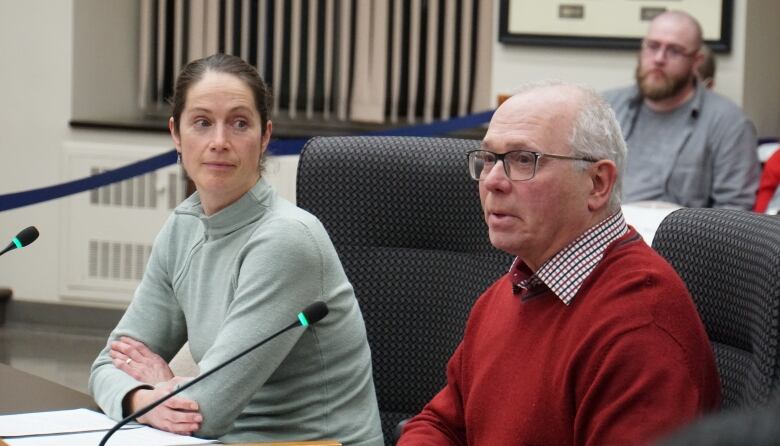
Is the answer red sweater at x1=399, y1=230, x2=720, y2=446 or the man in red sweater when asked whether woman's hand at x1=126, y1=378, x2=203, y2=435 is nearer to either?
the man in red sweater

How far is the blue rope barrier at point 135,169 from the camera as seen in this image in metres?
4.69

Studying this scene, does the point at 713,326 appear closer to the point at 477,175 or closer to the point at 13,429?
the point at 477,175

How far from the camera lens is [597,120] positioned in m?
1.76

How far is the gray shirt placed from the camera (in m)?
4.71

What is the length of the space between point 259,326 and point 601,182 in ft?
2.02

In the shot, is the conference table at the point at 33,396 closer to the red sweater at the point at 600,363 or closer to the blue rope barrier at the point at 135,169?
the red sweater at the point at 600,363

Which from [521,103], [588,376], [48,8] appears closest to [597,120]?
[521,103]

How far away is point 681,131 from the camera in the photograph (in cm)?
483

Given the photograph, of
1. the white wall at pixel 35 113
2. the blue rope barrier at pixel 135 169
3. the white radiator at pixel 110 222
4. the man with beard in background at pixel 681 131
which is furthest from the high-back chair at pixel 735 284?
the white wall at pixel 35 113

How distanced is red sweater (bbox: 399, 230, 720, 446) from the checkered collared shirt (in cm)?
1

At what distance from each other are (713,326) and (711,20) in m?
3.53

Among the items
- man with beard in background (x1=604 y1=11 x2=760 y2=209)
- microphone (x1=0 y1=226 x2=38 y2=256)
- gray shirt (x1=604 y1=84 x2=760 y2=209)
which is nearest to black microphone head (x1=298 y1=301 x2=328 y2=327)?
microphone (x1=0 y1=226 x2=38 y2=256)

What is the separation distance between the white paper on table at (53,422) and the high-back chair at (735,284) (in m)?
0.90

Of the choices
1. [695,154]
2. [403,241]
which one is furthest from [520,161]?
[695,154]
